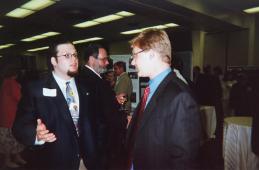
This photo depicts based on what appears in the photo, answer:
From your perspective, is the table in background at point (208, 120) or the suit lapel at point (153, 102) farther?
the table in background at point (208, 120)

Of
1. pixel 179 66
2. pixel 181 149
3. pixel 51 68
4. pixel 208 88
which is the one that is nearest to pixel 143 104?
pixel 181 149

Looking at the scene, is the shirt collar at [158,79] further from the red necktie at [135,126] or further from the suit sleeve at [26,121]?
the suit sleeve at [26,121]

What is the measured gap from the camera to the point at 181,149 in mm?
1210

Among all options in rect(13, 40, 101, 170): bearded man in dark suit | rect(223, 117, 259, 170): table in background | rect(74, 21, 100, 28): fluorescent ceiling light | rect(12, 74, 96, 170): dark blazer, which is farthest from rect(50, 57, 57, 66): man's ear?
rect(74, 21, 100, 28): fluorescent ceiling light

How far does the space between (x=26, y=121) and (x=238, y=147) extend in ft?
7.08

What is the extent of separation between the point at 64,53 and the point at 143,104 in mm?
688

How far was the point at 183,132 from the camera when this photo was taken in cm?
121

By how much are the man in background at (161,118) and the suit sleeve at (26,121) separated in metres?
0.62

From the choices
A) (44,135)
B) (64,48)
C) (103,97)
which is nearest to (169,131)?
(44,135)

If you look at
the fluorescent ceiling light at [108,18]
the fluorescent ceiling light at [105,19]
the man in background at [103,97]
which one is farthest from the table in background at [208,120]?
the fluorescent ceiling light at [108,18]

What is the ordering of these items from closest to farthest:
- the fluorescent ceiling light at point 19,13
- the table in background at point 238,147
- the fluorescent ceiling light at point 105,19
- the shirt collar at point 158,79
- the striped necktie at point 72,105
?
the shirt collar at point 158,79 → the striped necktie at point 72,105 → the table in background at point 238,147 → the fluorescent ceiling light at point 19,13 → the fluorescent ceiling light at point 105,19

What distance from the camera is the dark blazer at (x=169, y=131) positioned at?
1.22m

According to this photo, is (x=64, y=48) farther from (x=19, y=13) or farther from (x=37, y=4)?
(x=19, y=13)

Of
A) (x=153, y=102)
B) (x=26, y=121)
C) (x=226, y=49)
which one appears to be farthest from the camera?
(x=226, y=49)
